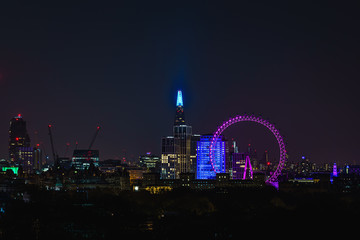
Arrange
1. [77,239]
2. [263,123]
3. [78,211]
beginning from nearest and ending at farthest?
[77,239], [78,211], [263,123]

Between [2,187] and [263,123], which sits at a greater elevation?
[263,123]

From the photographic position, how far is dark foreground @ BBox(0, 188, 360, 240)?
95500mm

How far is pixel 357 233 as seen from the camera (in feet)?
294

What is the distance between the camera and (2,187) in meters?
198

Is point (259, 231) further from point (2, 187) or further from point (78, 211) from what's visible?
point (2, 187)

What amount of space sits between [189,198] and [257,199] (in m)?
16.2

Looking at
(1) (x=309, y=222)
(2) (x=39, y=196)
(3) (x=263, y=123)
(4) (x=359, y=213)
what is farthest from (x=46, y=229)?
(3) (x=263, y=123)

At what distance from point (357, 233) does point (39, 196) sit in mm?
84565

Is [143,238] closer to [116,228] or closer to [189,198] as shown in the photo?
[116,228]

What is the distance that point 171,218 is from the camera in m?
121

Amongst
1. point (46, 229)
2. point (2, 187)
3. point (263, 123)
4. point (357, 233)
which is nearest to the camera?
point (357, 233)

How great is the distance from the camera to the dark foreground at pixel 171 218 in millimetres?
95500

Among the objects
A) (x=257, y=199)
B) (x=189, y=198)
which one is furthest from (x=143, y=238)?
(x=257, y=199)

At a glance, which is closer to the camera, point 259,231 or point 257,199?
point 259,231
